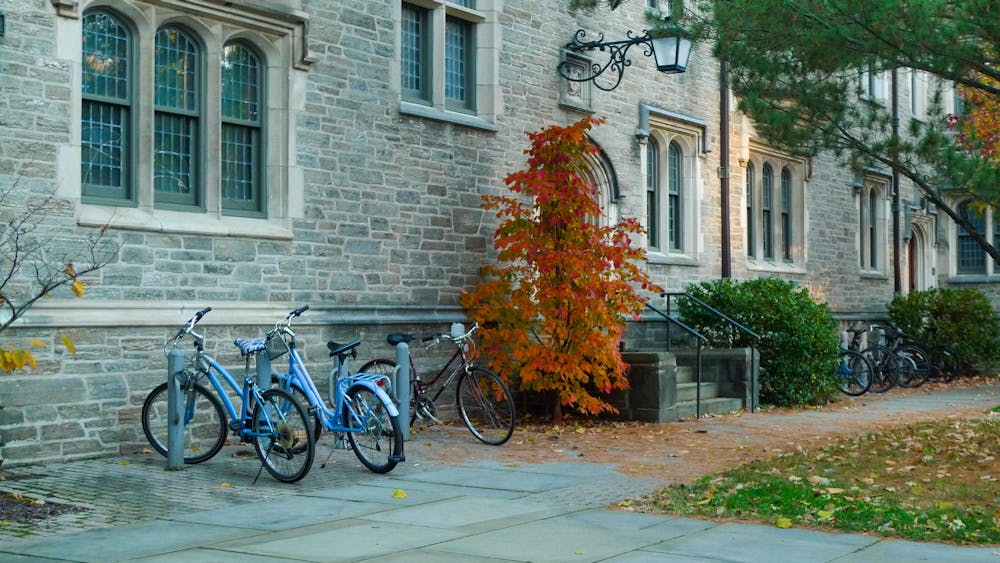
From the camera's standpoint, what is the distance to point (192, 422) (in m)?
11.8

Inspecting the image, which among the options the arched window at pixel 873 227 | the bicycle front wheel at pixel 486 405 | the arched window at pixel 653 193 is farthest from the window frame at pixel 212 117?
the arched window at pixel 873 227

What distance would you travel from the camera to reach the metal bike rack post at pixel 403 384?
1175 centimetres

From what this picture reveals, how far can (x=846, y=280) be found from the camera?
25.2 meters

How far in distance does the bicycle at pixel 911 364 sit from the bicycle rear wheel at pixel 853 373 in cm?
167

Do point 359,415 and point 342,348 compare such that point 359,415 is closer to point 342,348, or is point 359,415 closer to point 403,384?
point 342,348

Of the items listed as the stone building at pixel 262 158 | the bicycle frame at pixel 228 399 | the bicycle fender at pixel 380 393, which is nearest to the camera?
the bicycle fender at pixel 380 393

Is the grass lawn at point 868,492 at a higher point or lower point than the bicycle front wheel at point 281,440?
lower

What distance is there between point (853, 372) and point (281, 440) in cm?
1279

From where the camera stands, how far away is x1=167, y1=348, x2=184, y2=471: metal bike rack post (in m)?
10.3

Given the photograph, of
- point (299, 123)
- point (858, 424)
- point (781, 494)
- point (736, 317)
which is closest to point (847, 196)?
point (736, 317)

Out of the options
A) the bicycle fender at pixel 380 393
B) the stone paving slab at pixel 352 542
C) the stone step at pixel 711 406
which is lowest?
the stone paving slab at pixel 352 542

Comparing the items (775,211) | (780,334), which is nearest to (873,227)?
(775,211)

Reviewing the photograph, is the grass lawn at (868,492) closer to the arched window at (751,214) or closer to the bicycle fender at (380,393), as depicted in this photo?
the bicycle fender at (380,393)

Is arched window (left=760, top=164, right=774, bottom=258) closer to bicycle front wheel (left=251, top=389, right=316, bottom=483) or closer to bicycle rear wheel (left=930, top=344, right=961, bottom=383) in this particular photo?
bicycle rear wheel (left=930, top=344, right=961, bottom=383)
